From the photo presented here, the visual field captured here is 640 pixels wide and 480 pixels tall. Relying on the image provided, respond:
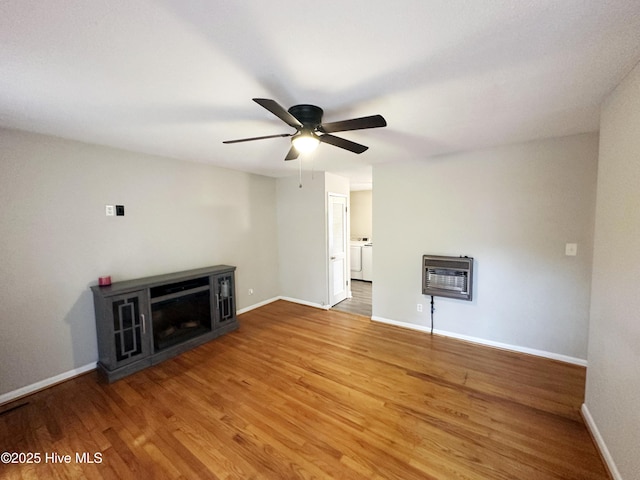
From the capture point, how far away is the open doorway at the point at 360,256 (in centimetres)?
473

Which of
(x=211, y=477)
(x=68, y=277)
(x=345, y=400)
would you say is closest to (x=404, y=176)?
(x=345, y=400)

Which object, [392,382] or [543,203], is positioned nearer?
[392,382]

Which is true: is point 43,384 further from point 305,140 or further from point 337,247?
point 337,247

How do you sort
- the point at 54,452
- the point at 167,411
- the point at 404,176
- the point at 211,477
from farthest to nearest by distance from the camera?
the point at 404,176
the point at 167,411
the point at 54,452
the point at 211,477

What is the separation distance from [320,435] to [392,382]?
90 centimetres

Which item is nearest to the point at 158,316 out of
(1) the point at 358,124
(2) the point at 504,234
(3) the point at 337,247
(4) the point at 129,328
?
(4) the point at 129,328

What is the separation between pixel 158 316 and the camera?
2.97 meters

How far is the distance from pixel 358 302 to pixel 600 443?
3298mm

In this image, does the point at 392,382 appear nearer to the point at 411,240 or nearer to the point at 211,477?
the point at 211,477

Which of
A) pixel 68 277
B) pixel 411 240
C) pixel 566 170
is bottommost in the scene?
pixel 68 277

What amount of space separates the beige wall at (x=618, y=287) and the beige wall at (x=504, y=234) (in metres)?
1.00

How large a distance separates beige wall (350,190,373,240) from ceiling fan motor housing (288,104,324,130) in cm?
517

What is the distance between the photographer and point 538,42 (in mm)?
1199

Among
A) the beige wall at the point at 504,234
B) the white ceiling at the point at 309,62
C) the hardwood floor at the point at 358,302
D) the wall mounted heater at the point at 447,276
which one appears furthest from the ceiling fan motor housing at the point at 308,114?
the hardwood floor at the point at 358,302
